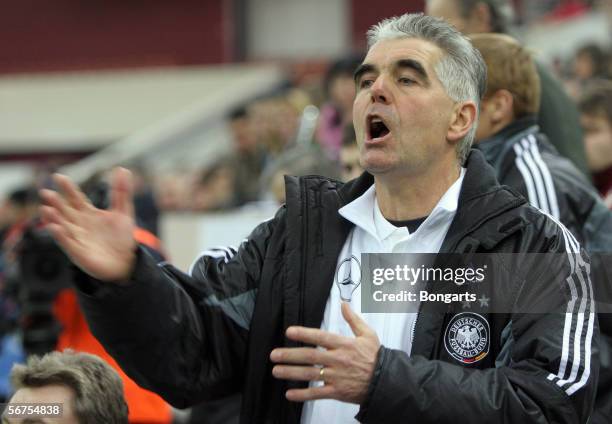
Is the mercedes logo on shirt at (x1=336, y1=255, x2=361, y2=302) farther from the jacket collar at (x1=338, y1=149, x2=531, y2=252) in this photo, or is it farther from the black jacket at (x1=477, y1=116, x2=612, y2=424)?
the black jacket at (x1=477, y1=116, x2=612, y2=424)

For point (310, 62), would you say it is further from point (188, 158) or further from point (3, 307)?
point (3, 307)

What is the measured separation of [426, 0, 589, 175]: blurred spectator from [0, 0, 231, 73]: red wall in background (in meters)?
19.2

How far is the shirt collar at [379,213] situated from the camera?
→ 2.86 meters

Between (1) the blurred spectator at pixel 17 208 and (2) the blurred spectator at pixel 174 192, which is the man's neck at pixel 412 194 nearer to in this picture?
(1) the blurred spectator at pixel 17 208

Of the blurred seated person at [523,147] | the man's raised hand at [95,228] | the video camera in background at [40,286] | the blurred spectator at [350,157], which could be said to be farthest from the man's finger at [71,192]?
the video camera in background at [40,286]

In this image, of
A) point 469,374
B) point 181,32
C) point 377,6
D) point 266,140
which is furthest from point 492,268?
point 181,32

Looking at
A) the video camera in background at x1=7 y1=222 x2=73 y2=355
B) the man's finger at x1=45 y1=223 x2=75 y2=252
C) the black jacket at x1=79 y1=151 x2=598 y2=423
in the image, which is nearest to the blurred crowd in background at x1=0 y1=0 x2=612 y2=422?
the video camera in background at x1=7 y1=222 x2=73 y2=355

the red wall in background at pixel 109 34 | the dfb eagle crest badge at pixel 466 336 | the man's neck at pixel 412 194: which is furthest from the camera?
the red wall in background at pixel 109 34

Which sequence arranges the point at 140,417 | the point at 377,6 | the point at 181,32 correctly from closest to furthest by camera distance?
1. the point at 140,417
2. the point at 377,6
3. the point at 181,32

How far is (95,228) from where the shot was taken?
254 centimetres

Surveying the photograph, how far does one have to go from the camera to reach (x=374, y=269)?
2.85 metres

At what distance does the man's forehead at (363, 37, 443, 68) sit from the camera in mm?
2939

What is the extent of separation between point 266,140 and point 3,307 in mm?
3086

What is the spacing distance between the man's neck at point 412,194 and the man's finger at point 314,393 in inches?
24.4
